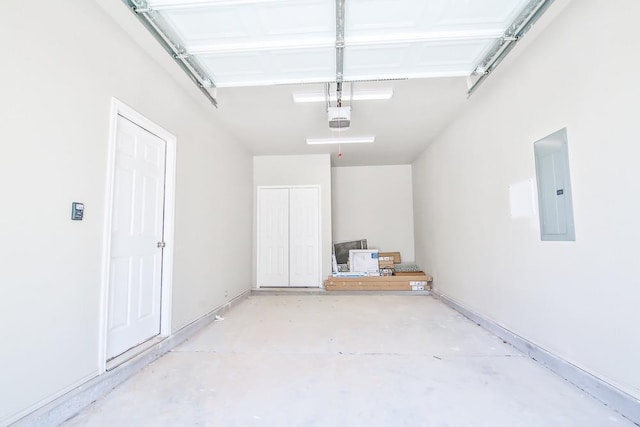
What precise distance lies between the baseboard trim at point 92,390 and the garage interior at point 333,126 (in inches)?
0.5

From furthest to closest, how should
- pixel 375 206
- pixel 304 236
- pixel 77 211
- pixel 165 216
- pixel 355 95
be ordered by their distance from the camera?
pixel 375 206 → pixel 304 236 → pixel 355 95 → pixel 165 216 → pixel 77 211

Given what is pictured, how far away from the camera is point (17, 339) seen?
5.52 ft

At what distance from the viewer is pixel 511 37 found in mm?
2430

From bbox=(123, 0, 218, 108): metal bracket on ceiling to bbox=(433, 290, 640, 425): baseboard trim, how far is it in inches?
152

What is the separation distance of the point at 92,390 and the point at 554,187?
371 cm

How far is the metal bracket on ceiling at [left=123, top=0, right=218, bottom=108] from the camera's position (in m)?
2.14

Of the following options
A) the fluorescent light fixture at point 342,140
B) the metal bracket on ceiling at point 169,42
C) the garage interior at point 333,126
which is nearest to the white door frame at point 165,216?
the garage interior at point 333,126

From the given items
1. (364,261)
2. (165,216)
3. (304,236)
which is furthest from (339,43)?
(364,261)

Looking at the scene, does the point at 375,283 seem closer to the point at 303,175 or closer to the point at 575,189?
the point at 303,175

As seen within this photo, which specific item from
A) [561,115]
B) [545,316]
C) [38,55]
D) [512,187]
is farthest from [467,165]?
[38,55]

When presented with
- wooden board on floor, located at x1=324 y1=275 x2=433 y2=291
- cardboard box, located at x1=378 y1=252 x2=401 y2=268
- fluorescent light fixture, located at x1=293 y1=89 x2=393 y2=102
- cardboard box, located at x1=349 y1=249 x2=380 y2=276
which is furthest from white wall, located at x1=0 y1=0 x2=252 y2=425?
cardboard box, located at x1=378 y1=252 x2=401 y2=268

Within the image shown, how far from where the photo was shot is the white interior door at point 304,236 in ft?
20.5

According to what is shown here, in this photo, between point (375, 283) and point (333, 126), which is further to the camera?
point (375, 283)

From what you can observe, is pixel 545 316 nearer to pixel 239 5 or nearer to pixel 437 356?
pixel 437 356
